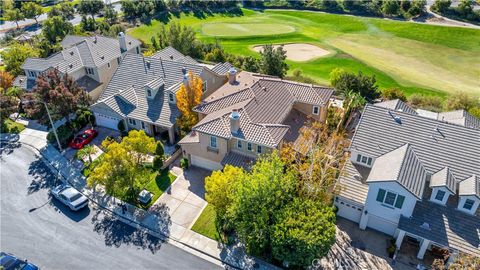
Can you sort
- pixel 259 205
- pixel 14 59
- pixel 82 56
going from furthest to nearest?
pixel 14 59
pixel 82 56
pixel 259 205

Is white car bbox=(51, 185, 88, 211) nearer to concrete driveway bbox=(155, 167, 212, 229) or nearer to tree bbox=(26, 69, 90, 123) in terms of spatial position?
concrete driveway bbox=(155, 167, 212, 229)

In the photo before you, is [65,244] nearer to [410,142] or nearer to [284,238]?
[284,238]

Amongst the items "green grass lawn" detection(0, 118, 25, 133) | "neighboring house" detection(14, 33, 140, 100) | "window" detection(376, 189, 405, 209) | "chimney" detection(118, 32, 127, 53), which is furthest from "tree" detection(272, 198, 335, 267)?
"chimney" detection(118, 32, 127, 53)

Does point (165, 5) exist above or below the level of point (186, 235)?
above

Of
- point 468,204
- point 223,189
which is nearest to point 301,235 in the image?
point 223,189

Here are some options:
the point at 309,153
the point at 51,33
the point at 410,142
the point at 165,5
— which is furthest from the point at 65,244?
the point at 165,5

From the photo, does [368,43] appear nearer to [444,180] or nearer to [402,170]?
[444,180]
